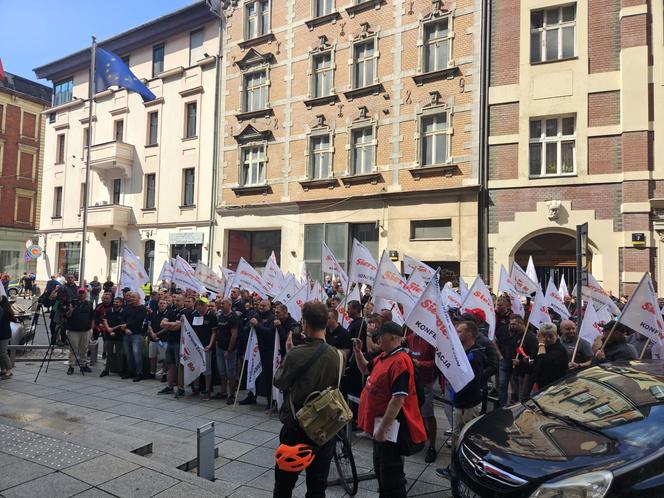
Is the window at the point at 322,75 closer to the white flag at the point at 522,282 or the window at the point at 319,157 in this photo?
the window at the point at 319,157

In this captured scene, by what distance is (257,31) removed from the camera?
23.7 metres

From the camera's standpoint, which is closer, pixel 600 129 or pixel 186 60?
pixel 600 129

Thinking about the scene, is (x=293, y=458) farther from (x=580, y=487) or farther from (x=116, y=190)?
(x=116, y=190)

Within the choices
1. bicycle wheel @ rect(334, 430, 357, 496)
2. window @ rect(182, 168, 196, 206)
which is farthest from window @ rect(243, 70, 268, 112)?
bicycle wheel @ rect(334, 430, 357, 496)

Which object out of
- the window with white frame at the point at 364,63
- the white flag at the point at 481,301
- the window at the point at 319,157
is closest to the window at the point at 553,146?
the window with white frame at the point at 364,63

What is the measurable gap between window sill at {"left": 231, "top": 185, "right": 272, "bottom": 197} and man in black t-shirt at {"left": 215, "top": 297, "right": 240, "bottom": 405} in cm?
1441

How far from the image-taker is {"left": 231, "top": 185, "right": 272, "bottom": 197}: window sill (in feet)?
74.3

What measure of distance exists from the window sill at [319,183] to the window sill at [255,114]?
412 centimetres

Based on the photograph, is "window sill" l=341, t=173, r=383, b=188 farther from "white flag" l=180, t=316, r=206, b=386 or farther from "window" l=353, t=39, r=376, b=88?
"white flag" l=180, t=316, r=206, b=386

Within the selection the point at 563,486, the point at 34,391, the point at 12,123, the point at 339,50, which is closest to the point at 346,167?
the point at 339,50

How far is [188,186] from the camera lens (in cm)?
2600

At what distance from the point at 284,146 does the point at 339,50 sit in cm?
486

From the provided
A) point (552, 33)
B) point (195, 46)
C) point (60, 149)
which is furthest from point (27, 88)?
point (552, 33)

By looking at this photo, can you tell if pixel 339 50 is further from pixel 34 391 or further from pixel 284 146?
pixel 34 391
